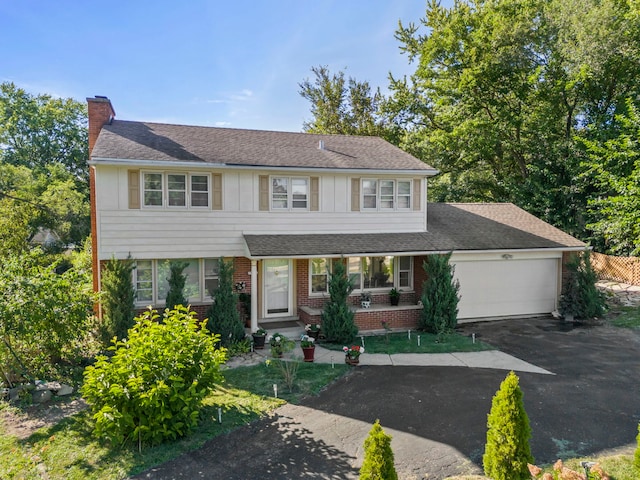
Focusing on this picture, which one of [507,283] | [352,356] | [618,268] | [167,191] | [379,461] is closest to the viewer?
[379,461]

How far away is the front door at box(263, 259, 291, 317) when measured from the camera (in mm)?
14375

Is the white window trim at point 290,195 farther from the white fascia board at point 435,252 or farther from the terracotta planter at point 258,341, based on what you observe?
the terracotta planter at point 258,341

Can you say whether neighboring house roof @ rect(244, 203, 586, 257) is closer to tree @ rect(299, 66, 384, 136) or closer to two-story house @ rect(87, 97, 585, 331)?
two-story house @ rect(87, 97, 585, 331)

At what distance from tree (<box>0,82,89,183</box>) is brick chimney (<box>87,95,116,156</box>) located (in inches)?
1073

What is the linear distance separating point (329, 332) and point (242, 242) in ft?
13.8

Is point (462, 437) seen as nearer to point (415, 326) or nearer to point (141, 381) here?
point (141, 381)

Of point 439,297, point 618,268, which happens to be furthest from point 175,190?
Answer: point 618,268

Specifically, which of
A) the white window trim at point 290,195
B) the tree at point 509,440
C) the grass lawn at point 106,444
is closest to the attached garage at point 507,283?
the white window trim at point 290,195

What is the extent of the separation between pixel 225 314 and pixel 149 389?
5.67 meters

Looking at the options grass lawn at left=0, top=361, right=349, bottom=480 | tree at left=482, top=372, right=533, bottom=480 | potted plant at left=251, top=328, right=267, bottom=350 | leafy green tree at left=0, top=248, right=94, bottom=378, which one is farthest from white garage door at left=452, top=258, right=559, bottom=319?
leafy green tree at left=0, top=248, right=94, bottom=378

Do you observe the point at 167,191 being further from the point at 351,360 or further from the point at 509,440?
the point at 509,440

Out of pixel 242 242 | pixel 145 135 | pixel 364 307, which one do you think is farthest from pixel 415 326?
pixel 145 135

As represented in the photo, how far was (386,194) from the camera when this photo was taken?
15180mm

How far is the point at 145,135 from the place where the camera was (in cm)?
1422
